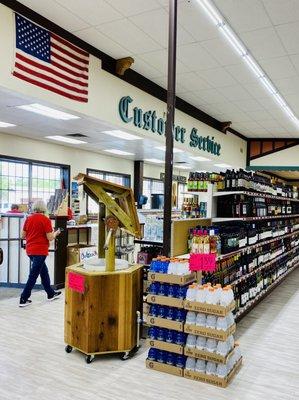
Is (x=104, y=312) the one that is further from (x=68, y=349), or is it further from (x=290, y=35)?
(x=290, y=35)

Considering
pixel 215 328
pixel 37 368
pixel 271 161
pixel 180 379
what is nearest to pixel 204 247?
pixel 215 328

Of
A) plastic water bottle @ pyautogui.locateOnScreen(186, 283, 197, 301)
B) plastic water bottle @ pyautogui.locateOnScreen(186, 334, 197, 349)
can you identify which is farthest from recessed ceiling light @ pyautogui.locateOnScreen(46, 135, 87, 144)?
plastic water bottle @ pyautogui.locateOnScreen(186, 334, 197, 349)

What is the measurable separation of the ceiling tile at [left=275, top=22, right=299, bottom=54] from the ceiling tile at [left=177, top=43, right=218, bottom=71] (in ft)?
3.69

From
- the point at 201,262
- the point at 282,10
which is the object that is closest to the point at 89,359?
the point at 201,262

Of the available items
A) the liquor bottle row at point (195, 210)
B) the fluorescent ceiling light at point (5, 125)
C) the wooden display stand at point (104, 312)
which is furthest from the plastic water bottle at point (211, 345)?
the fluorescent ceiling light at point (5, 125)

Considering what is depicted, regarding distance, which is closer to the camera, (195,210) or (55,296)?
(195,210)

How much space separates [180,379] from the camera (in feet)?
11.5

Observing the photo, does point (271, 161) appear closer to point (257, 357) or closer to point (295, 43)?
point (295, 43)

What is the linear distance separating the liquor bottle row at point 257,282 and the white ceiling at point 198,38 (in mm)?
3515

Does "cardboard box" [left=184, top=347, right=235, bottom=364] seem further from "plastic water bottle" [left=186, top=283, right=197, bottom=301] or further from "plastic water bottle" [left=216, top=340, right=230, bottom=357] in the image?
"plastic water bottle" [left=186, top=283, right=197, bottom=301]

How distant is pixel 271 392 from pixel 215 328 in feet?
2.41

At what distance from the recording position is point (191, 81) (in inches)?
278

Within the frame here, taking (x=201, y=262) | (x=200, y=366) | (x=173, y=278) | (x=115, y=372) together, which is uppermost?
(x=201, y=262)

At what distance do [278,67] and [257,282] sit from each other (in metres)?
3.64
